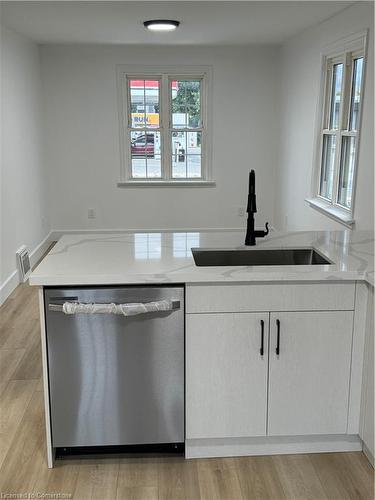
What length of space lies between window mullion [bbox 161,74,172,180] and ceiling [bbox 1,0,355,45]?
0.59 m

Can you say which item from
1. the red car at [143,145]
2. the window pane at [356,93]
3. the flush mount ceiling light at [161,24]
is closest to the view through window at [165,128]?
the red car at [143,145]

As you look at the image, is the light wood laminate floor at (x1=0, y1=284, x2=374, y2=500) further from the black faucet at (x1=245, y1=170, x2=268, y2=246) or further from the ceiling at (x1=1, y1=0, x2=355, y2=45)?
the ceiling at (x1=1, y1=0, x2=355, y2=45)

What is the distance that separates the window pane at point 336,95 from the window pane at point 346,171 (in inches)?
11.0

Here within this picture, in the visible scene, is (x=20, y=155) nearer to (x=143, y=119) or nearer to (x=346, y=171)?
(x=143, y=119)

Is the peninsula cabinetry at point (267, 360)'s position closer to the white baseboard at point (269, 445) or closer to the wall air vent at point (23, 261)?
the white baseboard at point (269, 445)

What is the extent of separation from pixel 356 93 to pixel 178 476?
332 cm

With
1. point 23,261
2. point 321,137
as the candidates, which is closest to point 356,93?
point 321,137

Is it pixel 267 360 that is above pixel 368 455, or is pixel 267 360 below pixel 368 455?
above

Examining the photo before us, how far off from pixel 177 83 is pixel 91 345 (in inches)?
192

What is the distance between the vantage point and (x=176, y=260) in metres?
2.33

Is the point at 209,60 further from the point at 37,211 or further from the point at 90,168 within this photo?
the point at 37,211

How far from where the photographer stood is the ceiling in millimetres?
4004

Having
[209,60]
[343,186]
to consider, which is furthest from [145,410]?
[209,60]

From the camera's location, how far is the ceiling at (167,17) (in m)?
4.00
